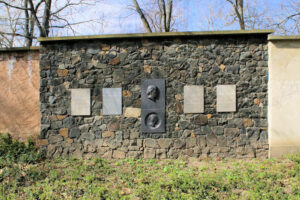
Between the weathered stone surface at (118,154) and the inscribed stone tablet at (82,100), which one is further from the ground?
the inscribed stone tablet at (82,100)

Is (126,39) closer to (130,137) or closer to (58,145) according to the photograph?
(130,137)

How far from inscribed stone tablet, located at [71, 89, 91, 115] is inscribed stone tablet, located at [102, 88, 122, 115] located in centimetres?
37

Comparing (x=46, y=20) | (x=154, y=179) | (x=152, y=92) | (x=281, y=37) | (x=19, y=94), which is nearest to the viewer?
(x=154, y=179)

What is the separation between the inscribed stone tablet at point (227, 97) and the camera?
449 cm

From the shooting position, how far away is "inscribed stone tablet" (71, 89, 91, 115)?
461 centimetres

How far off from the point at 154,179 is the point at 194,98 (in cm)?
198

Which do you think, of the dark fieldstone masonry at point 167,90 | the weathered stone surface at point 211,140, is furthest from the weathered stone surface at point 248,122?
the weathered stone surface at point 211,140

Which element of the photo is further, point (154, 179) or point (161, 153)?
point (161, 153)

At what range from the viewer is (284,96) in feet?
14.6

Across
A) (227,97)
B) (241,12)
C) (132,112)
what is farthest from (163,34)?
(241,12)

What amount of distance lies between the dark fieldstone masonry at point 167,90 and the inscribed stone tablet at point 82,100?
0.39 ft

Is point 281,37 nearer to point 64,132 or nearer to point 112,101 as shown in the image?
point 112,101

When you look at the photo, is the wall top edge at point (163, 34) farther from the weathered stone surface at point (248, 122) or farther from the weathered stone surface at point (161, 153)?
the weathered stone surface at point (161, 153)

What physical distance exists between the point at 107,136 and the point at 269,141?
145 inches
